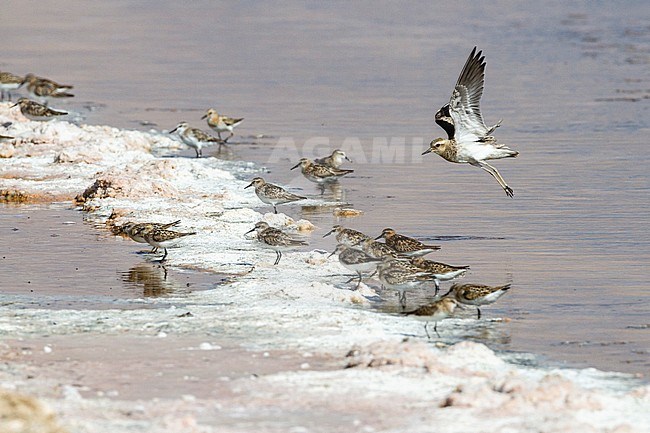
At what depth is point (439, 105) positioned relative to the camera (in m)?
25.1

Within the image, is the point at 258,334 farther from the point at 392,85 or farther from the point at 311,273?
the point at 392,85

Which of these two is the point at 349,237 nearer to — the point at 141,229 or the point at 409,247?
the point at 409,247

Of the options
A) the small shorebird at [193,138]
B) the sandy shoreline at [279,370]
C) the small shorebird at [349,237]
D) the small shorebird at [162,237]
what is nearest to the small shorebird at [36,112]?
the small shorebird at [193,138]

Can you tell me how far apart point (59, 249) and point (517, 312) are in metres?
5.15

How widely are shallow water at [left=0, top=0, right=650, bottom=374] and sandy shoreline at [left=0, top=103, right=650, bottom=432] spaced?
3.73ft

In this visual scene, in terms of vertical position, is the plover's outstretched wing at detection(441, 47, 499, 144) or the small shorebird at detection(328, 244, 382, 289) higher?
the plover's outstretched wing at detection(441, 47, 499, 144)

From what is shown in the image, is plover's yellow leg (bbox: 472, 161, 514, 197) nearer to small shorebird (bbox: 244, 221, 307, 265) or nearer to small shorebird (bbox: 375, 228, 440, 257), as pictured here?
small shorebird (bbox: 375, 228, 440, 257)

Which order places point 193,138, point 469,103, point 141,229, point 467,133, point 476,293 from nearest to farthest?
point 476,293 → point 141,229 → point 469,103 → point 467,133 → point 193,138

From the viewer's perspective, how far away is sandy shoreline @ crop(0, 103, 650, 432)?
25.1 ft

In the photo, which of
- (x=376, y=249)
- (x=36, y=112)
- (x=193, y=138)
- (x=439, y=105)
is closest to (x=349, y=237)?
(x=376, y=249)

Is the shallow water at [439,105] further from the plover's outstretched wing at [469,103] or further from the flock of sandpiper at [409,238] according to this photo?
the plover's outstretched wing at [469,103]

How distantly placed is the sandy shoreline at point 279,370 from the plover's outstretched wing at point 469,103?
2.83 meters

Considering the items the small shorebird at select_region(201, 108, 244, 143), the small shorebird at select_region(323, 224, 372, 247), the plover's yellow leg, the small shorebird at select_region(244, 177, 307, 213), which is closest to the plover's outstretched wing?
the plover's yellow leg

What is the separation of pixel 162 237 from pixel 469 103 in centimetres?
422
